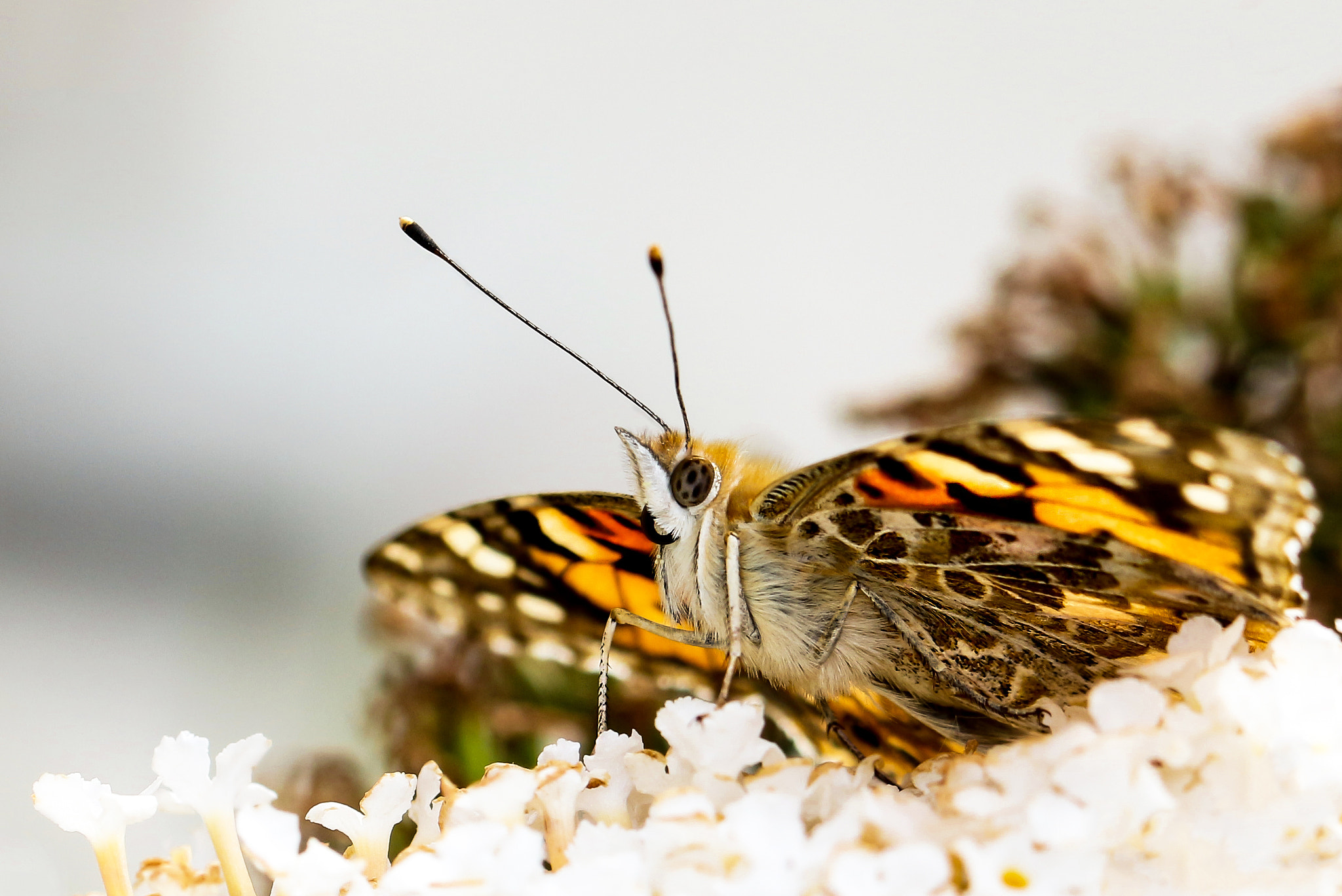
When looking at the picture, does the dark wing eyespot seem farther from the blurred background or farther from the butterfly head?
the blurred background

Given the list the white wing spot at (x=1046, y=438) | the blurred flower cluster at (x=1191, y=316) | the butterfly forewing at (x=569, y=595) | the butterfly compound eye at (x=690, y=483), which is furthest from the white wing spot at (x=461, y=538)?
the blurred flower cluster at (x=1191, y=316)

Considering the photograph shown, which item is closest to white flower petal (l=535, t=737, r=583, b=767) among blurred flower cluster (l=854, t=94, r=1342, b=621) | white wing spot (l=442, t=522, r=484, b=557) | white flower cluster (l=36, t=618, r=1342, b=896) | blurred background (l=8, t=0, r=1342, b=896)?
white flower cluster (l=36, t=618, r=1342, b=896)

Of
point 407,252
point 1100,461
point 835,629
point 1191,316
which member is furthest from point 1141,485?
point 407,252

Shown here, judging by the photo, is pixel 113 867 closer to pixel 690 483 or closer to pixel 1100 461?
pixel 690 483

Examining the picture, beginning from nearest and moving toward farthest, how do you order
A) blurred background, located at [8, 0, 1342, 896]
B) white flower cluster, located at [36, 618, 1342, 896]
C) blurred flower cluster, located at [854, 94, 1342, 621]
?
1. white flower cluster, located at [36, 618, 1342, 896]
2. blurred flower cluster, located at [854, 94, 1342, 621]
3. blurred background, located at [8, 0, 1342, 896]

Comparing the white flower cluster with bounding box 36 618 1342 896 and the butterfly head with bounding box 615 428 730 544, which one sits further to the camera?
the butterfly head with bounding box 615 428 730 544

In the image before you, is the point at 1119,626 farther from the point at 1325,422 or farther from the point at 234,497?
the point at 234,497

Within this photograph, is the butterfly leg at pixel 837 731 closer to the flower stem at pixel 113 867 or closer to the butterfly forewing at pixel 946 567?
the butterfly forewing at pixel 946 567
